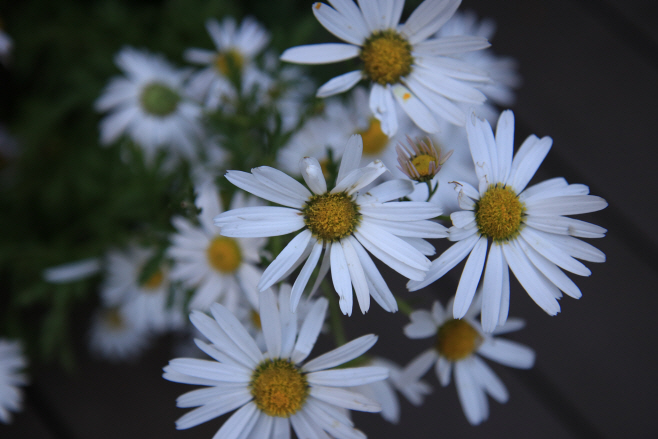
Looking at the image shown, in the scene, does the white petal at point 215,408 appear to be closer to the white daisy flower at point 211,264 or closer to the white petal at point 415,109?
the white daisy flower at point 211,264

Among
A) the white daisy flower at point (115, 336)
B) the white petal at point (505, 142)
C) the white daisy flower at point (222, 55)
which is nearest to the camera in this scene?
the white petal at point (505, 142)

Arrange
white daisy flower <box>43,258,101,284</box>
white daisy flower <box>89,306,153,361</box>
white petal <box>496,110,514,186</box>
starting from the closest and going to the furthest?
white petal <box>496,110,514,186</box>
white daisy flower <box>43,258,101,284</box>
white daisy flower <box>89,306,153,361</box>

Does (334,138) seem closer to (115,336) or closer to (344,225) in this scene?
(344,225)

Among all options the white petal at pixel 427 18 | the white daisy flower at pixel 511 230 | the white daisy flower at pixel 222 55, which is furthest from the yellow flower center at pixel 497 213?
the white daisy flower at pixel 222 55

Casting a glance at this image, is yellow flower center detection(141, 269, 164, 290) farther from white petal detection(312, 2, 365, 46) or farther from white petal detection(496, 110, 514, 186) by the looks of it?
white petal detection(496, 110, 514, 186)

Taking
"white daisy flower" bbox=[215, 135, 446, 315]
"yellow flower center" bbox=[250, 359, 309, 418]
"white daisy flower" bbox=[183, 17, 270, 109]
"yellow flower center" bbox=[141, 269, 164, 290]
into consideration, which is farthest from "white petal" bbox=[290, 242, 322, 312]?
"yellow flower center" bbox=[141, 269, 164, 290]

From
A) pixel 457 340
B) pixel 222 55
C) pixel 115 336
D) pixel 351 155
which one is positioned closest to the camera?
pixel 351 155

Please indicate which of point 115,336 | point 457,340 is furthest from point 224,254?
point 115,336
